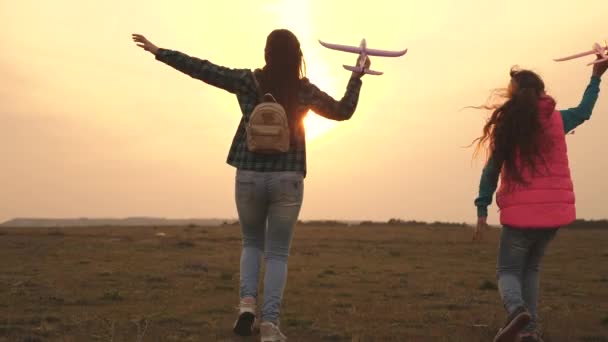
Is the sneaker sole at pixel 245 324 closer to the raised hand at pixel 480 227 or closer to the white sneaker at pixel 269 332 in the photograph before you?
the white sneaker at pixel 269 332

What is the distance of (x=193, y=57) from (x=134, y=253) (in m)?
13.8

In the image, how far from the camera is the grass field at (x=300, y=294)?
738cm

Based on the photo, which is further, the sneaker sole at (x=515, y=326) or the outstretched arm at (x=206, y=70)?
the outstretched arm at (x=206, y=70)

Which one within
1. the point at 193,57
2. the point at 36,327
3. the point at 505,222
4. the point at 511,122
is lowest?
the point at 36,327

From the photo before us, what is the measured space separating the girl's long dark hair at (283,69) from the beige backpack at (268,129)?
0.20 m

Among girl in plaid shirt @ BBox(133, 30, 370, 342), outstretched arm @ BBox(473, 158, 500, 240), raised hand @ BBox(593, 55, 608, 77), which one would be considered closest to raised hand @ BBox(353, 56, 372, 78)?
girl in plaid shirt @ BBox(133, 30, 370, 342)

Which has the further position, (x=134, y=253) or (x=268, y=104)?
(x=134, y=253)

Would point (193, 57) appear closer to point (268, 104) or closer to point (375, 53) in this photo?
point (268, 104)

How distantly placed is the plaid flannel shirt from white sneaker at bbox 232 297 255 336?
122 centimetres

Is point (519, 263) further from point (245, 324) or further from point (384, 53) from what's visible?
point (245, 324)

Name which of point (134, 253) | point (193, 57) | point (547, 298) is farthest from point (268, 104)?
point (134, 253)

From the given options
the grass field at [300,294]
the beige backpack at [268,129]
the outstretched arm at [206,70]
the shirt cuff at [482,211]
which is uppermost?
the outstretched arm at [206,70]

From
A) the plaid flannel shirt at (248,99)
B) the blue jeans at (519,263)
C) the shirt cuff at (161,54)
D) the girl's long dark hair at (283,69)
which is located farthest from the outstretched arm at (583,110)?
the shirt cuff at (161,54)

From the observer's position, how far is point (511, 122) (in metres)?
6.29
